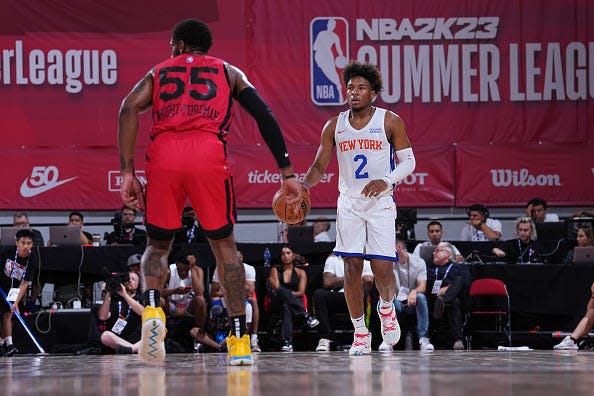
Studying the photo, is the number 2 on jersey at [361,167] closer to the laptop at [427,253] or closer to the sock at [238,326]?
the sock at [238,326]

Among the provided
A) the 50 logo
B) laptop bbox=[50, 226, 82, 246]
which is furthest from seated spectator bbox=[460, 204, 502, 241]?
the 50 logo

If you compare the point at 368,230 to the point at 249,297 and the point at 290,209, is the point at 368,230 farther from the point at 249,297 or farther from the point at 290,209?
the point at 249,297

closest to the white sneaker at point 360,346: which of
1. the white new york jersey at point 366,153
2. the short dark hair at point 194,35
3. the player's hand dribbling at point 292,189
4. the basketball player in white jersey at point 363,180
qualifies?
the basketball player in white jersey at point 363,180

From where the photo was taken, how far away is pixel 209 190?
16.3 feet

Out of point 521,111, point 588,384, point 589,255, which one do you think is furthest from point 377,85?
point 521,111

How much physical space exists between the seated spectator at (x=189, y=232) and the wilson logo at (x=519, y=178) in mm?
4110

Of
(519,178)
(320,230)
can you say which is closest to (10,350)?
(320,230)

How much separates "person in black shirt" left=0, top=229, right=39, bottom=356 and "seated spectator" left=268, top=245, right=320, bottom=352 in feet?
8.52

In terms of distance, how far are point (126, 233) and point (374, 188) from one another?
647 centimetres

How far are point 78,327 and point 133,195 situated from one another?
6422mm

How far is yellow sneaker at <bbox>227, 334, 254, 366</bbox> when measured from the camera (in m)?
4.96

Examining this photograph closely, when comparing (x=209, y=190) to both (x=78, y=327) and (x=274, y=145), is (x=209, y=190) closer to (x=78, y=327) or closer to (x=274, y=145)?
(x=274, y=145)

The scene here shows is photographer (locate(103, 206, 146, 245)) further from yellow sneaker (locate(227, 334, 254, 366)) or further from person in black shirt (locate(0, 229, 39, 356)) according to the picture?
yellow sneaker (locate(227, 334, 254, 366))

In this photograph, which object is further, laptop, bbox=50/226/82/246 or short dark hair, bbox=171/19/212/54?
laptop, bbox=50/226/82/246
